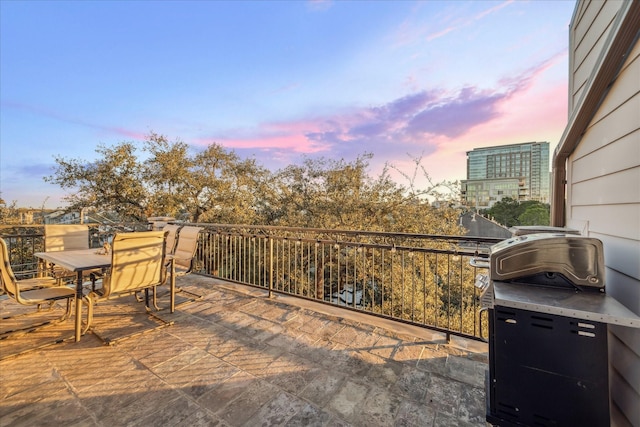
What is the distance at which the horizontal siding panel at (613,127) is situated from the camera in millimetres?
1156

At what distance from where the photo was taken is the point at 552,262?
1.32m

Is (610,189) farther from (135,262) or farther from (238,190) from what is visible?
(238,190)

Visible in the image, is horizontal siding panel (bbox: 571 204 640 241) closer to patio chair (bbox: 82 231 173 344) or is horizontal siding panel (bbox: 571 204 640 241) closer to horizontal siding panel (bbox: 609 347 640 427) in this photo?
horizontal siding panel (bbox: 609 347 640 427)

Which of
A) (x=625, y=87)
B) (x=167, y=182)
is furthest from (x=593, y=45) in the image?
(x=167, y=182)

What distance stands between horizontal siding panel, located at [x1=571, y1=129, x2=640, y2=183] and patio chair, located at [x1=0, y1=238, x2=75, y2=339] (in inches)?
159

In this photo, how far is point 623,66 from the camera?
4.17ft

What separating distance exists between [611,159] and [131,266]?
370 cm

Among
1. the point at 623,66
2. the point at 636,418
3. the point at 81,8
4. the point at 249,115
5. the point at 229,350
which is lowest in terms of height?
the point at 229,350

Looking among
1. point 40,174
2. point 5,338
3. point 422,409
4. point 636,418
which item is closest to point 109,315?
point 5,338

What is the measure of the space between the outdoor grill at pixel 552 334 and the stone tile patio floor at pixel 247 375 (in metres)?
0.51

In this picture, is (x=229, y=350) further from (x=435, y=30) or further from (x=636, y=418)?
(x=435, y=30)

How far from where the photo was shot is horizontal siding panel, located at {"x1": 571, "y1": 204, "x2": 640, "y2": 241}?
1142mm

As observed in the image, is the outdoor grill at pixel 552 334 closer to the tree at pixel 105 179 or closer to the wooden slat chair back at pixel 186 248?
the wooden slat chair back at pixel 186 248

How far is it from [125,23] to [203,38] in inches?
58.1
